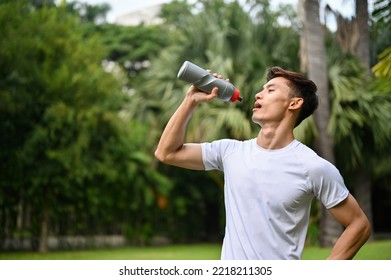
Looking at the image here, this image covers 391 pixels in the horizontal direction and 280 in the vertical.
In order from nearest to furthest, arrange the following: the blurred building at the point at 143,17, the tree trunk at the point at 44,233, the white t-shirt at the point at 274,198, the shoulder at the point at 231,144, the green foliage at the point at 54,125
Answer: the white t-shirt at the point at 274,198 < the shoulder at the point at 231,144 < the green foliage at the point at 54,125 < the tree trunk at the point at 44,233 < the blurred building at the point at 143,17

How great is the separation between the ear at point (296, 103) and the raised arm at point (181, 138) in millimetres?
187

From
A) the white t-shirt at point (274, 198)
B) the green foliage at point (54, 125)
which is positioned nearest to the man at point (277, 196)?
the white t-shirt at point (274, 198)

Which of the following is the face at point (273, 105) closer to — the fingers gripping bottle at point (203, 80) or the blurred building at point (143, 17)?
the fingers gripping bottle at point (203, 80)

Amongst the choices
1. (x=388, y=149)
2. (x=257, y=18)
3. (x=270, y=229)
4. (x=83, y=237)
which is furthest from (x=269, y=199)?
(x=83, y=237)

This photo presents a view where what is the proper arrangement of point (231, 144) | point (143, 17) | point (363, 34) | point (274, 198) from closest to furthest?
point (274, 198) → point (231, 144) → point (363, 34) → point (143, 17)

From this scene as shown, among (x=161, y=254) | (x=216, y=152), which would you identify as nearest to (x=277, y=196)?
(x=216, y=152)

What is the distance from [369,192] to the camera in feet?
20.8

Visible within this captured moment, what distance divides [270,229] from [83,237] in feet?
24.4

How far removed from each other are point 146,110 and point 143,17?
4.74ft

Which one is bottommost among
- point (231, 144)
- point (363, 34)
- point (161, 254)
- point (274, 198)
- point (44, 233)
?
point (161, 254)

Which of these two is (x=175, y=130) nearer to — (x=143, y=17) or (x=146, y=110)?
(x=146, y=110)

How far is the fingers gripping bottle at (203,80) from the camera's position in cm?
173

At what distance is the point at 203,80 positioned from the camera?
174 centimetres

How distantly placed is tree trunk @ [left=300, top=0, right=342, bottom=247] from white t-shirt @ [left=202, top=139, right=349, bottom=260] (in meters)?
4.60
